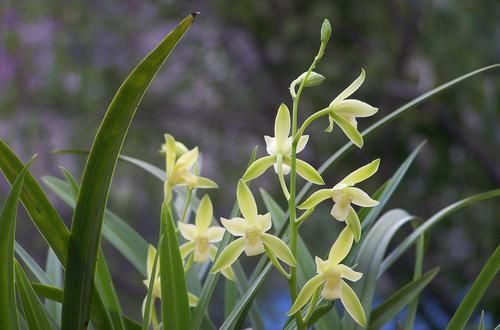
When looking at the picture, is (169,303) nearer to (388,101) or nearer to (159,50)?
(159,50)

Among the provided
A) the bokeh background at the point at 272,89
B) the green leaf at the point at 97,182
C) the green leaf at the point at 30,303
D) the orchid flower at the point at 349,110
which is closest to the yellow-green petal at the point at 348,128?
the orchid flower at the point at 349,110

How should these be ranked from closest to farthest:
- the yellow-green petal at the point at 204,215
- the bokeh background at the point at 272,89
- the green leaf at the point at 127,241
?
the yellow-green petal at the point at 204,215 < the green leaf at the point at 127,241 < the bokeh background at the point at 272,89

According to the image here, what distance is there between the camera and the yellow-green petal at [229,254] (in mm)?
433

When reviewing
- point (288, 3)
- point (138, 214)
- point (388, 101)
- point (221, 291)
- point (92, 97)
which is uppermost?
point (288, 3)

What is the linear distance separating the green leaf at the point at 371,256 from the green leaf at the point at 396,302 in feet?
0.08

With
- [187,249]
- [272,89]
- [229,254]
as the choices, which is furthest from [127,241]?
[272,89]

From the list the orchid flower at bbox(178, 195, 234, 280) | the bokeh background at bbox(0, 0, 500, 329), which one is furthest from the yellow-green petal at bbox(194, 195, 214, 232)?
the bokeh background at bbox(0, 0, 500, 329)

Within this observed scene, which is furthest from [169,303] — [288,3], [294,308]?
[288,3]

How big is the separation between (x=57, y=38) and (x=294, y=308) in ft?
6.32

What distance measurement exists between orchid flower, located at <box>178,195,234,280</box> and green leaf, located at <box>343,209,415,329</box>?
0.33 ft

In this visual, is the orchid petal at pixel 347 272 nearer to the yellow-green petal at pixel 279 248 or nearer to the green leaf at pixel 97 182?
the yellow-green petal at pixel 279 248

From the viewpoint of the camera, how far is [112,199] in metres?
2.41

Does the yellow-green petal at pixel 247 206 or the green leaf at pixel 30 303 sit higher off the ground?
the yellow-green petal at pixel 247 206

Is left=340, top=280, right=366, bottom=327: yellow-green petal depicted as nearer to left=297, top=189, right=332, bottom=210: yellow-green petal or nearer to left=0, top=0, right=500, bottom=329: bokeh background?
left=297, top=189, right=332, bottom=210: yellow-green petal
